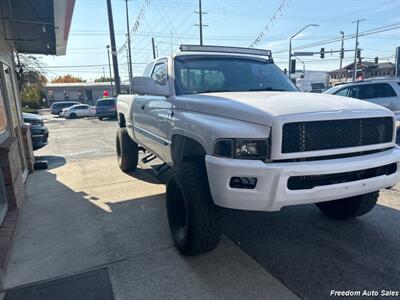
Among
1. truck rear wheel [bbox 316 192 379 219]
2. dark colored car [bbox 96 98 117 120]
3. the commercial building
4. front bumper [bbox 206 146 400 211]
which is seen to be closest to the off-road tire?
the commercial building

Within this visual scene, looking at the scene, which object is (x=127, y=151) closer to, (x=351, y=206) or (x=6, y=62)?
(x=6, y=62)

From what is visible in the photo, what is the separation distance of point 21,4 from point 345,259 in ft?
19.8

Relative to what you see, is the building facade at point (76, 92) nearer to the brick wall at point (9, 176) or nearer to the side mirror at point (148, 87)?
the brick wall at point (9, 176)

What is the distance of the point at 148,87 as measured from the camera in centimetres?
394

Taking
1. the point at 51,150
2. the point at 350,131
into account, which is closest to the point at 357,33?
the point at 51,150

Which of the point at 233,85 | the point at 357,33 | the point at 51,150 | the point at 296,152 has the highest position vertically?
the point at 357,33

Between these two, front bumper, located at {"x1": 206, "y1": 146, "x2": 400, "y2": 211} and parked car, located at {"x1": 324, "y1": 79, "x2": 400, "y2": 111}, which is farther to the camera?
parked car, located at {"x1": 324, "y1": 79, "x2": 400, "y2": 111}

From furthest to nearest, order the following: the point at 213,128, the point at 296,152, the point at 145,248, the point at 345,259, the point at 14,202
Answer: the point at 14,202, the point at 145,248, the point at 345,259, the point at 213,128, the point at 296,152

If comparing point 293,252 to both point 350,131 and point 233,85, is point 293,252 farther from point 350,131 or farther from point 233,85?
point 233,85

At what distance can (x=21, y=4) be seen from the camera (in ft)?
17.7

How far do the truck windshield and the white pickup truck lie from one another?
24 mm

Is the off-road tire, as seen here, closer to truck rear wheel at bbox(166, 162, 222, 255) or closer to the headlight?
truck rear wheel at bbox(166, 162, 222, 255)

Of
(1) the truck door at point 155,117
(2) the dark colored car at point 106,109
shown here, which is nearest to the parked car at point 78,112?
(2) the dark colored car at point 106,109

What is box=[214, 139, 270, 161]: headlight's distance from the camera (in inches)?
99.1
